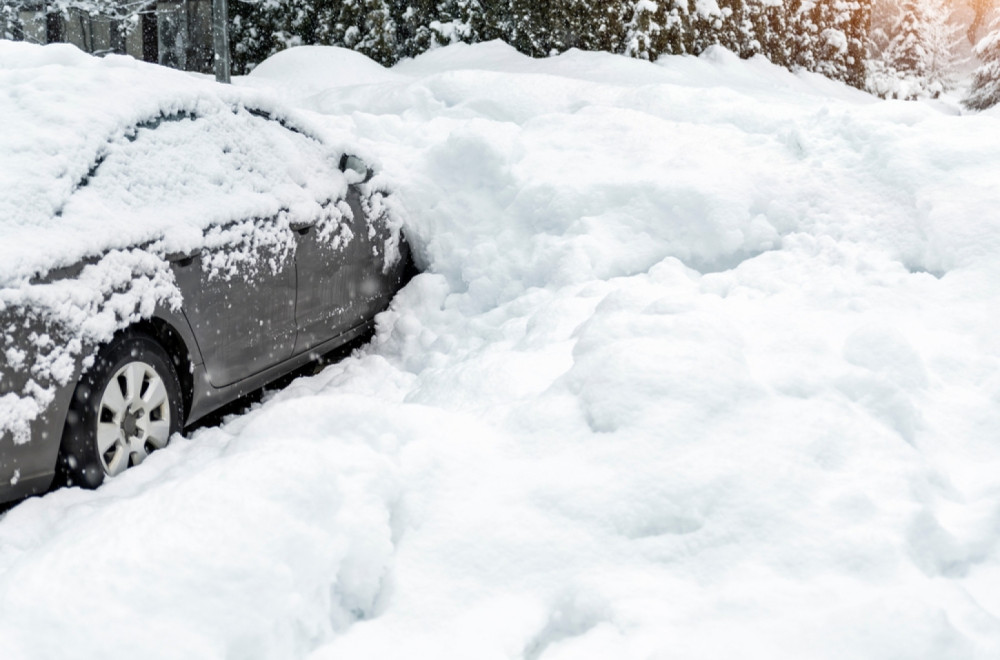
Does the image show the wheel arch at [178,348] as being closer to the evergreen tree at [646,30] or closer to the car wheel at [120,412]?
the car wheel at [120,412]

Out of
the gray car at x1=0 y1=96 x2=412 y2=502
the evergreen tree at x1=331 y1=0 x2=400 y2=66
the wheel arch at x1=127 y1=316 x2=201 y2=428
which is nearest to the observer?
the gray car at x1=0 y1=96 x2=412 y2=502

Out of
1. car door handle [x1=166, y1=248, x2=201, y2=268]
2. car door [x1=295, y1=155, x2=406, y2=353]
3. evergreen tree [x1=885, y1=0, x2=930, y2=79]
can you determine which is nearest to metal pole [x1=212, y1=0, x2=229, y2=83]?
car door [x1=295, y1=155, x2=406, y2=353]

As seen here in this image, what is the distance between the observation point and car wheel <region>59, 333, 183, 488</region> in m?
3.29

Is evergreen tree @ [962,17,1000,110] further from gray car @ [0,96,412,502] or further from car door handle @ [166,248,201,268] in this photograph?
car door handle @ [166,248,201,268]

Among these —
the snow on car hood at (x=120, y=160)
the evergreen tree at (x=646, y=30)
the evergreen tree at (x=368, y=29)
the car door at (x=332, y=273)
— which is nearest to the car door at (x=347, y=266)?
the car door at (x=332, y=273)

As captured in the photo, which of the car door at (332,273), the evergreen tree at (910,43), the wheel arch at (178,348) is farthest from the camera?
the evergreen tree at (910,43)

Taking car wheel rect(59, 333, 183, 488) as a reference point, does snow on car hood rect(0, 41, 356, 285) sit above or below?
above

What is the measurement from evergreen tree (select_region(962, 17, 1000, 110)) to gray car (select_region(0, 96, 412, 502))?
16.5 meters

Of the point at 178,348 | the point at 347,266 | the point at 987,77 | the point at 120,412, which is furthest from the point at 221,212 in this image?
the point at 987,77

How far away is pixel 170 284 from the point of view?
371 cm

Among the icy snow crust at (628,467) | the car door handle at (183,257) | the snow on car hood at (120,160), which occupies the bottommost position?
the icy snow crust at (628,467)

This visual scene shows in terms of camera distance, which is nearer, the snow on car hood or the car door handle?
the snow on car hood

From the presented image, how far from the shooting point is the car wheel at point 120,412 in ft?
10.8

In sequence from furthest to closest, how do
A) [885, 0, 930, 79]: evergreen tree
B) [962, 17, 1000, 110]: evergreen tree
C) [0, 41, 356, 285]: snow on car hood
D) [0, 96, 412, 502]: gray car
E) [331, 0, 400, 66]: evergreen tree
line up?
[885, 0, 930, 79]: evergreen tree, [962, 17, 1000, 110]: evergreen tree, [331, 0, 400, 66]: evergreen tree, [0, 41, 356, 285]: snow on car hood, [0, 96, 412, 502]: gray car
